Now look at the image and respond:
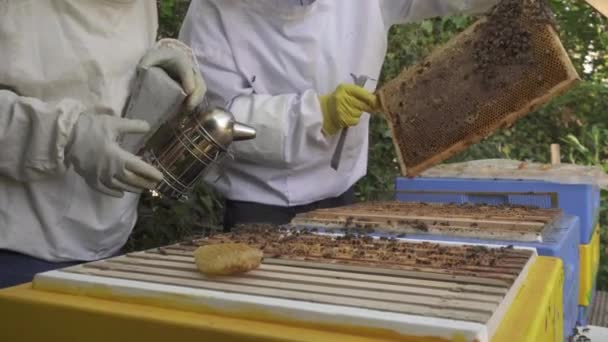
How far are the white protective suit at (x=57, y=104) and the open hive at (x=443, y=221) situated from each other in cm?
62

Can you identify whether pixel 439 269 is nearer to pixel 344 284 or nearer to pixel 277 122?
pixel 344 284

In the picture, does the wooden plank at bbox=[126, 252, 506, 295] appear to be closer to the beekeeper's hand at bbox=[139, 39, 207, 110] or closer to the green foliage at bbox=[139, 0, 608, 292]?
the beekeeper's hand at bbox=[139, 39, 207, 110]

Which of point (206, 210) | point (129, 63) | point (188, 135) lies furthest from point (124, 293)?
point (206, 210)

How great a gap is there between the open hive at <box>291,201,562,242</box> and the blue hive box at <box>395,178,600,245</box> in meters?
0.28

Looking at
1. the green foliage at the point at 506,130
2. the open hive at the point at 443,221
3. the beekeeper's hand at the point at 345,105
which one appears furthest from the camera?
the green foliage at the point at 506,130

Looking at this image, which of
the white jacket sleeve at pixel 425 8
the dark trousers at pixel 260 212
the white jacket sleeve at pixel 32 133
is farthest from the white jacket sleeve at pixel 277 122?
the white jacket sleeve at pixel 32 133

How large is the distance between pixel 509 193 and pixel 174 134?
1338 millimetres

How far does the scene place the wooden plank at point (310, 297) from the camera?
0.92 metres

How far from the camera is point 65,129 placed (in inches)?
61.8

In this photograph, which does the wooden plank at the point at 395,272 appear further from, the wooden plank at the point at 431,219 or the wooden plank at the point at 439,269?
the wooden plank at the point at 431,219

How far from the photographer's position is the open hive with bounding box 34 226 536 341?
0.92 metres

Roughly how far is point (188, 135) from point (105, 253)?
1.53 feet

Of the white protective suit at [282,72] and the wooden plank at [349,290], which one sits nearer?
the wooden plank at [349,290]

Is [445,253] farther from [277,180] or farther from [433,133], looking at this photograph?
[277,180]
